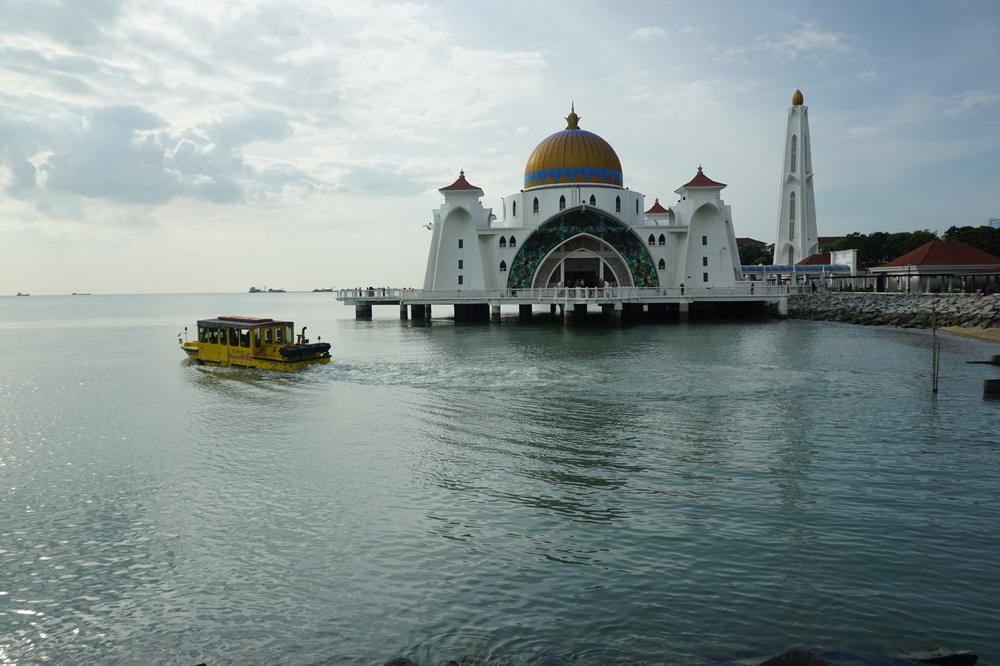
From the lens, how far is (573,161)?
57.1m

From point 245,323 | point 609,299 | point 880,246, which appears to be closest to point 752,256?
point 880,246

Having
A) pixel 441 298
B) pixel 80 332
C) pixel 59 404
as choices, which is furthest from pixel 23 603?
pixel 80 332

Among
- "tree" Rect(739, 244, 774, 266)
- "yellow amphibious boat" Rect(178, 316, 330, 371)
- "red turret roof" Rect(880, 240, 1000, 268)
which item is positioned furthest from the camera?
"tree" Rect(739, 244, 774, 266)

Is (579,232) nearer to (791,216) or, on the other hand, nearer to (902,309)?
(902,309)

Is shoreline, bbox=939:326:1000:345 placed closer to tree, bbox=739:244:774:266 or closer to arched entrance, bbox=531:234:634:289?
arched entrance, bbox=531:234:634:289

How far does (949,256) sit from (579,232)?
29360mm

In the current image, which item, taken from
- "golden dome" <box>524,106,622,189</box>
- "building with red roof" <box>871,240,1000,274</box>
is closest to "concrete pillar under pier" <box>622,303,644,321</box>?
"golden dome" <box>524,106,622,189</box>

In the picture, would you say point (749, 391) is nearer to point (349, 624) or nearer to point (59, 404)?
point (349, 624)

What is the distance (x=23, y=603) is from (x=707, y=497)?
920cm

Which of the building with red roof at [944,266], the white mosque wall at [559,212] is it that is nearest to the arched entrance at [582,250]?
the white mosque wall at [559,212]

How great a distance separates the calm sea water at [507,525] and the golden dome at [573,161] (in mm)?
38318

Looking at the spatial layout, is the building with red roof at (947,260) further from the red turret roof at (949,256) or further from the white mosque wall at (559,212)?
the white mosque wall at (559,212)

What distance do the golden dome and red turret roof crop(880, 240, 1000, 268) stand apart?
81.6ft

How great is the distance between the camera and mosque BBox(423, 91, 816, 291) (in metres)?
55.5
